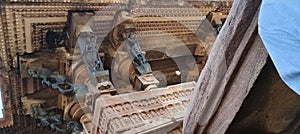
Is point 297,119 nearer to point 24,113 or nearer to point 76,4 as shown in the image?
point 76,4

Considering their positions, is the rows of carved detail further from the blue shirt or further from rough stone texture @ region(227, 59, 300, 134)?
the blue shirt

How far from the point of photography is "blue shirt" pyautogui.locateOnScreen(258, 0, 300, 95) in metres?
0.62

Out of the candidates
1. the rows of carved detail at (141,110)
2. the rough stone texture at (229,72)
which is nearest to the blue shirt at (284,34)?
the rough stone texture at (229,72)

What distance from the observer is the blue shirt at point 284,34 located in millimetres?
618

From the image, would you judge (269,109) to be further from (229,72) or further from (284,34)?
(284,34)

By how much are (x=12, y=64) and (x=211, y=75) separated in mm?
3456

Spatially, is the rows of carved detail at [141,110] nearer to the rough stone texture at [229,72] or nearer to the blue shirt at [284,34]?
the rough stone texture at [229,72]

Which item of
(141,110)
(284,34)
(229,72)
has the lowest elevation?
(141,110)

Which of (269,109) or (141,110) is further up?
(269,109)

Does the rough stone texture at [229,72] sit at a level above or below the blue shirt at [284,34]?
below

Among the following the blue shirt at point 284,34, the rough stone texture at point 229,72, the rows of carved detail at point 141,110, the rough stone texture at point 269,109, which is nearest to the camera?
the blue shirt at point 284,34

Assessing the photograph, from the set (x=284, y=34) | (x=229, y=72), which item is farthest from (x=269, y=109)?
(x=284, y=34)

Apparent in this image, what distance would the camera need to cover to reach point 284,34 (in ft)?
2.11

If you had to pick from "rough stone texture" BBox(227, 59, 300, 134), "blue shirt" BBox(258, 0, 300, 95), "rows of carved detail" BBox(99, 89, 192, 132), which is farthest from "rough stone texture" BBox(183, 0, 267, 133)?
"rows of carved detail" BBox(99, 89, 192, 132)
